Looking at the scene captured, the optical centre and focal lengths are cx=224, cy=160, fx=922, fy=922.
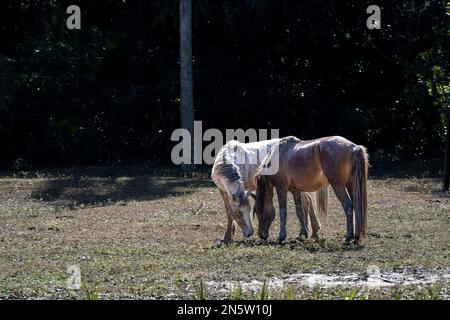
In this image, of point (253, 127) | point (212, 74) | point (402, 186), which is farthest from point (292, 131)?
point (402, 186)

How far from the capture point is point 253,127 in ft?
79.7

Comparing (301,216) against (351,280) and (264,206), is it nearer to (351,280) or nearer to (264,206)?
(264,206)

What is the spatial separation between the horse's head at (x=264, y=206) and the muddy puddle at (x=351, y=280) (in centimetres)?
240

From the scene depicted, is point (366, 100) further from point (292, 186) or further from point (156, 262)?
point (156, 262)

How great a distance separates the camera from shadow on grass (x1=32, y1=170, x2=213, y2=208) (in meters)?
17.6

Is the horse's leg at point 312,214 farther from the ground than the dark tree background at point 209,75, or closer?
closer

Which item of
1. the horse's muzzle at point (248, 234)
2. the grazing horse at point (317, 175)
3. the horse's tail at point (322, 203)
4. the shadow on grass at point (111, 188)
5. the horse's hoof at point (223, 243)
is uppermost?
the grazing horse at point (317, 175)

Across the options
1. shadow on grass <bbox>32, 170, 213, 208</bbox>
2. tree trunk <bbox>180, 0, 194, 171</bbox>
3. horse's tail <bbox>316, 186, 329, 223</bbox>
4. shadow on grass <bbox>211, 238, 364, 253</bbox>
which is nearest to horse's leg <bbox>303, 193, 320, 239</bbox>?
horse's tail <bbox>316, 186, 329, 223</bbox>

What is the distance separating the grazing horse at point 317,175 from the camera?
38.3 ft

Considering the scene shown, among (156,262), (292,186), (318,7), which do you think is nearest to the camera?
(156,262)

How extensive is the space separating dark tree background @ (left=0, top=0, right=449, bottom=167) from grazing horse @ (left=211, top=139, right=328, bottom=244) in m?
10.1

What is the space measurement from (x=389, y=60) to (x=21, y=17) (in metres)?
9.70

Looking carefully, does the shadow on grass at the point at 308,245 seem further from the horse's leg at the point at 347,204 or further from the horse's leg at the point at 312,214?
the horse's leg at the point at 312,214

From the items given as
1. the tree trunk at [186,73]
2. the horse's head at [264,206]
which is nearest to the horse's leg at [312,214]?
the horse's head at [264,206]
